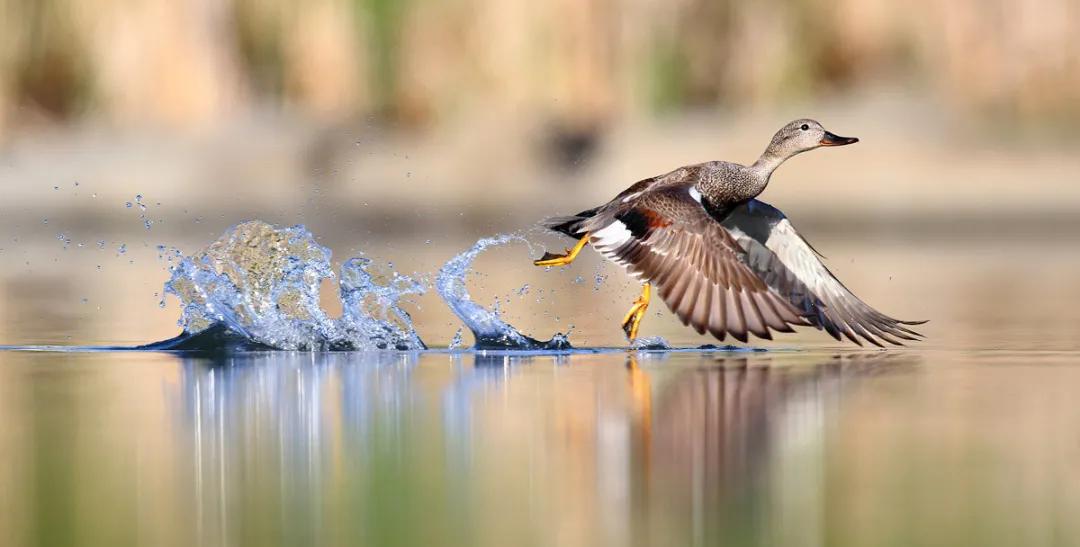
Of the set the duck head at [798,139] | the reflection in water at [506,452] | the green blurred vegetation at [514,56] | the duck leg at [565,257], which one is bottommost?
the reflection in water at [506,452]

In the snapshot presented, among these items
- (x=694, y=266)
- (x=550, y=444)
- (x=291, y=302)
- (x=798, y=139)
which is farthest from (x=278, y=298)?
(x=550, y=444)

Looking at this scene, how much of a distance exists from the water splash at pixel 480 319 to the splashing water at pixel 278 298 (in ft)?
0.55

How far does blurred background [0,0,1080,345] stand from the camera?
17.7m

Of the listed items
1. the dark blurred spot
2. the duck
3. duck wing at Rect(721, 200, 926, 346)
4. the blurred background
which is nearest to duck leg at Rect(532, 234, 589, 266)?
the duck

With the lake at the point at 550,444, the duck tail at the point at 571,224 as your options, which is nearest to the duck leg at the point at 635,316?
the lake at the point at 550,444

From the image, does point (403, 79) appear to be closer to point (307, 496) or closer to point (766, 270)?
point (766, 270)

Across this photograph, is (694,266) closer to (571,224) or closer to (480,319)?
(571,224)

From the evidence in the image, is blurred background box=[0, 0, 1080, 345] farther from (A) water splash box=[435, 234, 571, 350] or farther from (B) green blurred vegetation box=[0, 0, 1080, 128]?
(A) water splash box=[435, 234, 571, 350]

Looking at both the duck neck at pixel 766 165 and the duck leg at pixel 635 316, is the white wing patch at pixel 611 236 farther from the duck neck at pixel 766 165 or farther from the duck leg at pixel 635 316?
the duck neck at pixel 766 165

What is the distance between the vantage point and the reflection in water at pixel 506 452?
4.56 m

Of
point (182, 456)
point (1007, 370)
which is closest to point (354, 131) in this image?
point (1007, 370)

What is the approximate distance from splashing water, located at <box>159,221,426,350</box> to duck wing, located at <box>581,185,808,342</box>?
109 cm

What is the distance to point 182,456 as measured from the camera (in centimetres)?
541

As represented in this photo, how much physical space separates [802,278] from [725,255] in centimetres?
117
